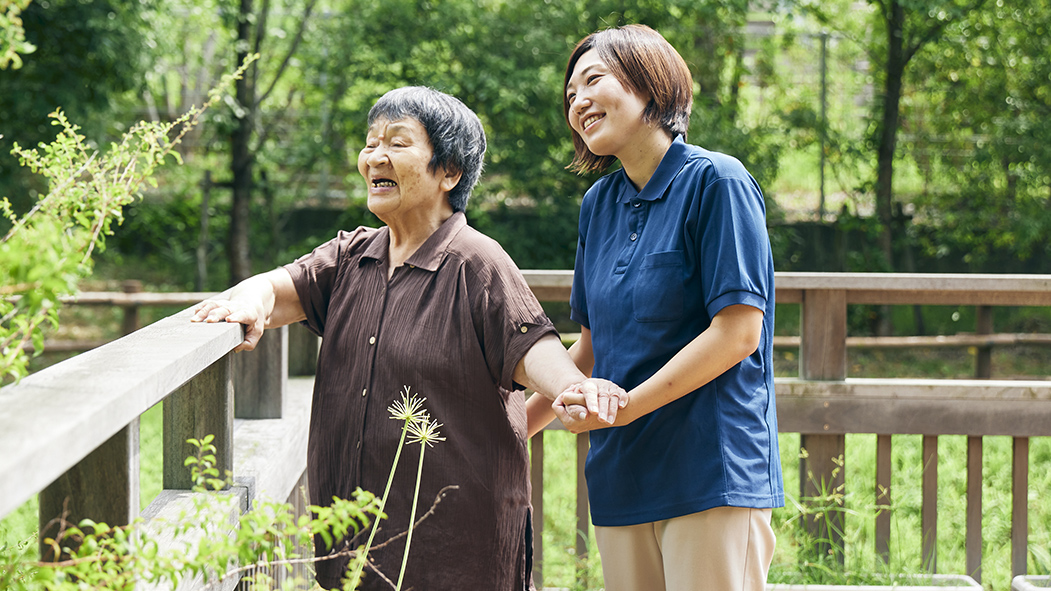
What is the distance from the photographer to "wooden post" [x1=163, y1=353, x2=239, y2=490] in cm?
173

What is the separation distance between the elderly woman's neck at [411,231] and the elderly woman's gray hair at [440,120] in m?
0.10

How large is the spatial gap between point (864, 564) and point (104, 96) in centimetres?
666

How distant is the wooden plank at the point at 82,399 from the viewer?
82cm

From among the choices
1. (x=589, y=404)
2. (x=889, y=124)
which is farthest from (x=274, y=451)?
(x=889, y=124)

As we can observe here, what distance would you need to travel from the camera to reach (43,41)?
6.84 meters

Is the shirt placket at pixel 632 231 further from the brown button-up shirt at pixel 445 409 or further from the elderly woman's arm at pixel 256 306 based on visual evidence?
the elderly woman's arm at pixel 256 306

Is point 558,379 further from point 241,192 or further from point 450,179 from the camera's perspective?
point 241,192

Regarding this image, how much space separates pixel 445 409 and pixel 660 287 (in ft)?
1.61

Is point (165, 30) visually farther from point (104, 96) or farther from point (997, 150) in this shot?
point (997, 150)

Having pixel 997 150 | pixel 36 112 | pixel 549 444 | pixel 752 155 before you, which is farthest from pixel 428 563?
pixel 997 150

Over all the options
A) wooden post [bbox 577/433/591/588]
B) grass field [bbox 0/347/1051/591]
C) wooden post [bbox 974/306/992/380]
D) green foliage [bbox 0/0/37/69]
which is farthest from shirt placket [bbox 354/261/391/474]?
wooden post [bbox 974/306/992/380]

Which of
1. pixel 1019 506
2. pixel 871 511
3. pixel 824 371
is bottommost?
pixel 871 511

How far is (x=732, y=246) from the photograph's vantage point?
1.56 meters

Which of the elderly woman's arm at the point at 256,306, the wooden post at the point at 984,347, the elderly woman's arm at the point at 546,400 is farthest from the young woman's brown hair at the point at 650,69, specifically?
the wooden post at the point at 984,347
